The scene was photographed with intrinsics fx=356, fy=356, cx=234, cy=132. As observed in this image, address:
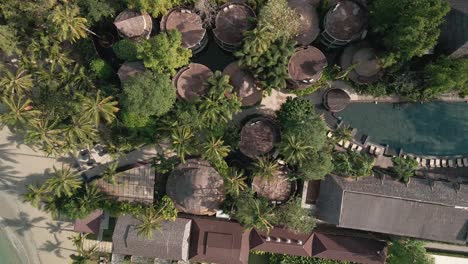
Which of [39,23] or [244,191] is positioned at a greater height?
[39,23]

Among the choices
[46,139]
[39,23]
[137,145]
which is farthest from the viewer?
[137,145]

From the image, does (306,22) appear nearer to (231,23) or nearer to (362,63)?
(362,63)

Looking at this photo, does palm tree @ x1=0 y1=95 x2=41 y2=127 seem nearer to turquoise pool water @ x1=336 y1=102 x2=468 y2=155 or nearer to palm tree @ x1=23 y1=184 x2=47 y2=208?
palm tree @ x1=23 y1=184 x2=47 y2=208

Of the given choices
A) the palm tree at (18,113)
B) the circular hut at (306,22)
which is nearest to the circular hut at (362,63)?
the circular hut at (306,22)

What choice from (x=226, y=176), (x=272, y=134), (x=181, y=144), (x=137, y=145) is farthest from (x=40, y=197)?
(x=272, y=134)

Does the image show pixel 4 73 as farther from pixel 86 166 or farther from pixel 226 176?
pixel 226 176

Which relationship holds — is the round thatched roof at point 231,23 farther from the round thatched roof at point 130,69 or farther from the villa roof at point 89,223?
the villa roof at point 89,223
